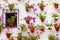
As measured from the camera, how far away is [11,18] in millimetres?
5820

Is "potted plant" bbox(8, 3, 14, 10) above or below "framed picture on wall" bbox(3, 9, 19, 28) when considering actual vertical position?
above

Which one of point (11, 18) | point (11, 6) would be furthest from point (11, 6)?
point (11, 18)

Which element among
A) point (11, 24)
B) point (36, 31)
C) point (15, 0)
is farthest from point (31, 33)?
point (15, 0)

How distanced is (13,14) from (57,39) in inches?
47.1

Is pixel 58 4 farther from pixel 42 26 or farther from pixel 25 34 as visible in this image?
pixel 25 34

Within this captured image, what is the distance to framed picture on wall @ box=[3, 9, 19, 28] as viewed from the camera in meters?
5.74

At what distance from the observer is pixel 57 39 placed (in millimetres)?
5648

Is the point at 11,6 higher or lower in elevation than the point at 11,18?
higher

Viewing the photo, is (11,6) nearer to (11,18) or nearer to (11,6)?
(11,6)

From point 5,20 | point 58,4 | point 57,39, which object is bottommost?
point 57,39

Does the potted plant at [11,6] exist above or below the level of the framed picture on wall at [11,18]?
above

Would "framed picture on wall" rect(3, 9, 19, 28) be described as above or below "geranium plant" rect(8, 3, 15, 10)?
below

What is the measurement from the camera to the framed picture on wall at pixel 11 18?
5742 mm

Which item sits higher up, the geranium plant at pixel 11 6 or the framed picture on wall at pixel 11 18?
the geranium plant at pixel 11 6
